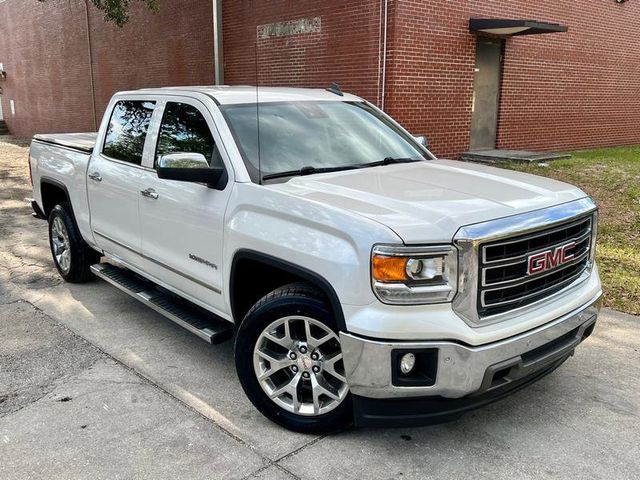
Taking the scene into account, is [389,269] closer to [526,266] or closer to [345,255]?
[345,255]

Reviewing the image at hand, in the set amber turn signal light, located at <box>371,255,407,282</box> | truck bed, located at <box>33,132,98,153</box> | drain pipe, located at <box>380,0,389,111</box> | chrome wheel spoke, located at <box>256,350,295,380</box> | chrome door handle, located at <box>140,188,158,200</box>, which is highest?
drain pipe, located at <box>380,0,389,111</box>

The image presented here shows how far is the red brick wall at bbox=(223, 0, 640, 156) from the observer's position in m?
11.2

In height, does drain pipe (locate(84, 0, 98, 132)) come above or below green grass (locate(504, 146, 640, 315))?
above

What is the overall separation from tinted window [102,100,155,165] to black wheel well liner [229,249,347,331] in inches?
62.8

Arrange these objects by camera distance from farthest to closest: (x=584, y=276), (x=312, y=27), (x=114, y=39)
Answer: (x=114, y=39) < (x=312, y=27) < (x=584, y=276)

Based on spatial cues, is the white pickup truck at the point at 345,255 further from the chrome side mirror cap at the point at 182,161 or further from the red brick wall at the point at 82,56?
the red brick wall at the point at 82,56

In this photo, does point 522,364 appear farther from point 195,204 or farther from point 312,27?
point 312,27

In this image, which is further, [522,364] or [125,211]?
[125,211]

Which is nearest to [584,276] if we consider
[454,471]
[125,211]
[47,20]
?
[454,471]

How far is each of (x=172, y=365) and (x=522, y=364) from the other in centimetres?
244

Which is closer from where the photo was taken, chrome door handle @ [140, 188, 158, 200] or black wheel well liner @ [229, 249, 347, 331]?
black wheel well liner @ [229, 249, 347, 331]

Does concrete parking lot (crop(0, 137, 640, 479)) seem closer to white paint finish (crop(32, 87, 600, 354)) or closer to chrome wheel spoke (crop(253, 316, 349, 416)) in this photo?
chrome wheel spoke (crop(253, 316, 349, 416))

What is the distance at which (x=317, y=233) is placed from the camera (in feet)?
10.1

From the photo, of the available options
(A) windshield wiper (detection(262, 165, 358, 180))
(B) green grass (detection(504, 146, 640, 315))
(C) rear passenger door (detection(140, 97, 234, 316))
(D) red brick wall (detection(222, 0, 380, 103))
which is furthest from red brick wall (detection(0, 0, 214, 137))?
(A) windshield wiper (detection(262, 165, 358, 180))
